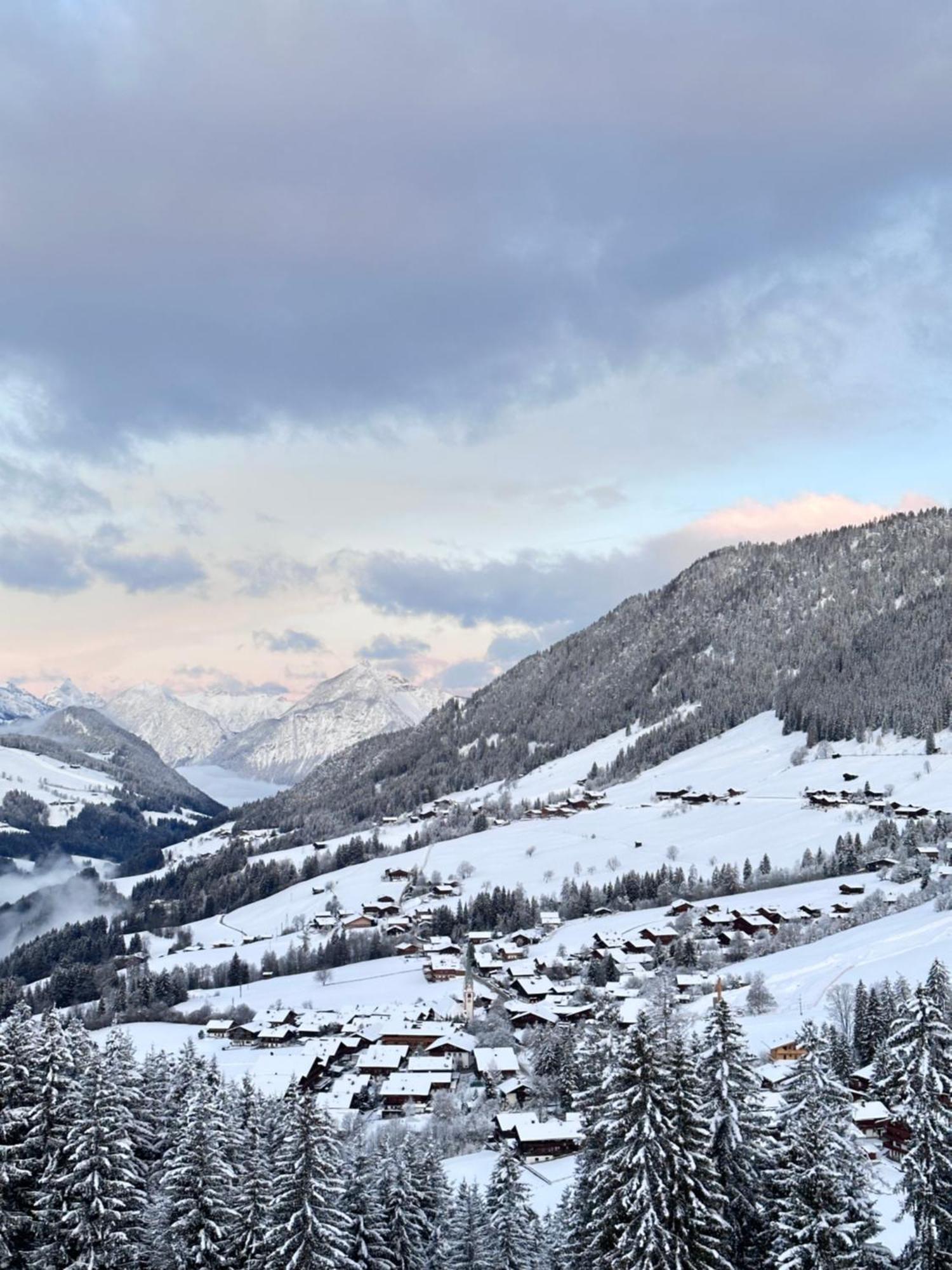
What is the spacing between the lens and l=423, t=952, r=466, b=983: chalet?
311 feet

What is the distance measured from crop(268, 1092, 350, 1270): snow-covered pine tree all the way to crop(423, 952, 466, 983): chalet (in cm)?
6928

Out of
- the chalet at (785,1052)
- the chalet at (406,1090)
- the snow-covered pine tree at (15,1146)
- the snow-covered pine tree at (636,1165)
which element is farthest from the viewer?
the chalet at (406,1090)

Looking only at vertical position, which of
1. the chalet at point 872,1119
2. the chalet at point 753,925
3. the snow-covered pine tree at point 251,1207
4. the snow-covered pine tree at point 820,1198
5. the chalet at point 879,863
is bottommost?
the chalet at point 872,1119

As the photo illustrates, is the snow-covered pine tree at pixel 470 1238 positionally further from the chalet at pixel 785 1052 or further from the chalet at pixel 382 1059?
the chalet at pixel 382 1059

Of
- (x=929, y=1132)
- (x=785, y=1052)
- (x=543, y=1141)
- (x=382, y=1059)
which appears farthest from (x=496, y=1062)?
(x=929, y=1132)

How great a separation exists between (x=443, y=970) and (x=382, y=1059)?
2850 cm

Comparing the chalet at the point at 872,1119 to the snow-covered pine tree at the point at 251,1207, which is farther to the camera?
the chalet at the point at 872,1119

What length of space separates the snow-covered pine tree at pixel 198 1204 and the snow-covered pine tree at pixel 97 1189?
100cm

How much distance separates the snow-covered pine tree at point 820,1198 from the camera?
21.4 metres

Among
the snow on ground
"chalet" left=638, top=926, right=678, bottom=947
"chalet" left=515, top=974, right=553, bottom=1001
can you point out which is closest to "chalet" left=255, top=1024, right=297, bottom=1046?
"chalet" left=515, top=974, right=553, bottom=1001

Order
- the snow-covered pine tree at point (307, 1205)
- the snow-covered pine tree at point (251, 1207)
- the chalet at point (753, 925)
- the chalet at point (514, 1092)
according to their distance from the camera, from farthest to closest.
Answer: the chalet at point (753, 925), the chalet at point (514, 1092), the snow-covered pine tree at point (251, 1207), the snow-covered pine tree at point (307, 1205)

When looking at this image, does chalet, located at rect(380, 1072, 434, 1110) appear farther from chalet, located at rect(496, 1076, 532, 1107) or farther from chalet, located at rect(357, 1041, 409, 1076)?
chalet, located at rect(496, 1076, 532, 1107)

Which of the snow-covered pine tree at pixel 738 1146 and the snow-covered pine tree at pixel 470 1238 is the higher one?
the snow-covered pine tree at pixel 738 1146

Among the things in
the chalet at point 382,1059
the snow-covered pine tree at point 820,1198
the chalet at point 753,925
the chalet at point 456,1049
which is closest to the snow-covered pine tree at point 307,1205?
the snow-covered pine tree at point 820,1198
